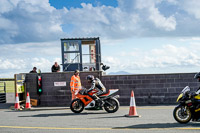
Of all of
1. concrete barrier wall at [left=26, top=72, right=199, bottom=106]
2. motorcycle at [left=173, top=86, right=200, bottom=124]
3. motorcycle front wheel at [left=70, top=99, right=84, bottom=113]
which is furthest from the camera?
concrete barrier wall at [left=26, top=72, right=199, bottom=106]

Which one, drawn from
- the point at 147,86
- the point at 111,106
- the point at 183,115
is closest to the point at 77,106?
the point at 111,106

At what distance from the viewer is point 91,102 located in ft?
47.5

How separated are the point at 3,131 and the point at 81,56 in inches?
530

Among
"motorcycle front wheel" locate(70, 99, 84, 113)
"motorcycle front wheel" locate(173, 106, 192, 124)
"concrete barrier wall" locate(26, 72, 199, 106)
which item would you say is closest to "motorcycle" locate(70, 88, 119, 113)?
"motorcycle front wheel" locate(70, 99, 84, 113)

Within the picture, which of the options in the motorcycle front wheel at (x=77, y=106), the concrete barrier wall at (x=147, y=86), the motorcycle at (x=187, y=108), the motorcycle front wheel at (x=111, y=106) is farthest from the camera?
the concrete barrier wall at (x=147, y=86)

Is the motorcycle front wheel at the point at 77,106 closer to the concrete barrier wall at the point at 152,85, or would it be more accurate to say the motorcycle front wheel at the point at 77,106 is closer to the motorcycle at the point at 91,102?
the motorcycle at the point at 91,102

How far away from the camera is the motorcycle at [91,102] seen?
1412 centimetres

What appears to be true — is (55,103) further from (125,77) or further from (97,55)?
(97,55)

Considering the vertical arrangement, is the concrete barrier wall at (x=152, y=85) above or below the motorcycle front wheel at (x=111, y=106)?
above

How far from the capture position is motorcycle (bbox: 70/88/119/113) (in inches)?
556

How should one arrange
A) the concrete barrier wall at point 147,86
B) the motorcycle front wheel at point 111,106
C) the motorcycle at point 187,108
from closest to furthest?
1. the motorcycle at point 187,108
2. the motorcycle front wheel at point 111,106
3. the concrete barrier wall at point 147,86

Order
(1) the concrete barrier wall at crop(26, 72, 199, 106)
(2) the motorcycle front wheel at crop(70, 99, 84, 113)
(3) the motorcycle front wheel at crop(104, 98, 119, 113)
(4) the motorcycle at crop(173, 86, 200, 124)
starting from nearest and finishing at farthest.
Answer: (4) the motorcycle at crop(173, 86, 200, 124) < (3) the motorcycle front wheel at crop(104, 98, 119, 113) < (2) the motorcycle front wheel at crop(70, 99, 84, 113) < (1) the concrete barrier wall at crop(26, 72, 199, 106)

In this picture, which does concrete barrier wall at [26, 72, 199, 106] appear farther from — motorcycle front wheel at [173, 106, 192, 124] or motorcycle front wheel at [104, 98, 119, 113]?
motorcycle front wheel at [173, 106, 192, 124]

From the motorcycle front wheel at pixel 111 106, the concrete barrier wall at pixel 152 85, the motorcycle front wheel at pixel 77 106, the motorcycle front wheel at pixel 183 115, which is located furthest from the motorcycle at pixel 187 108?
the concrete barrier wall at pixel 152 85
